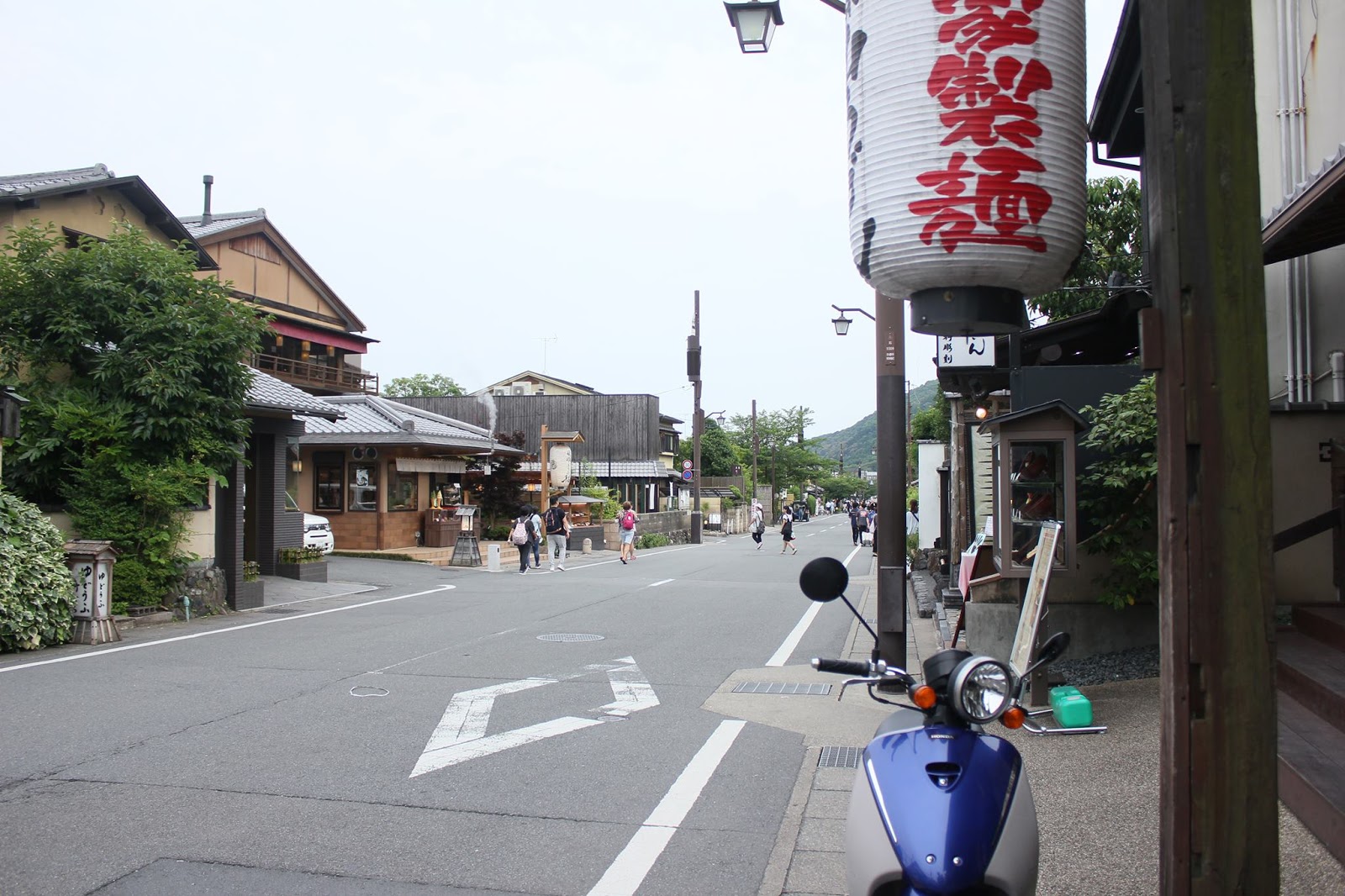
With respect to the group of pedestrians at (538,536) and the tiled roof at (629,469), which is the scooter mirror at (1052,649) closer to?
the group of pedestrians at (538,536)

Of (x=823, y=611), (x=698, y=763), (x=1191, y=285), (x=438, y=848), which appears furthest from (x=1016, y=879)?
(x=823, y=611)

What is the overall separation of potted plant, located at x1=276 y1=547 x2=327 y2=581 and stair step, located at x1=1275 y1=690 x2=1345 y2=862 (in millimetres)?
18380

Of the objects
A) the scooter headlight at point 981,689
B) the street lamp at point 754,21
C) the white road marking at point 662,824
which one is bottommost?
the white road marking at point 662,824

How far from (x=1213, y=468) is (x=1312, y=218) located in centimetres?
445

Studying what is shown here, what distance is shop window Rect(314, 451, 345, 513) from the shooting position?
29750 mm

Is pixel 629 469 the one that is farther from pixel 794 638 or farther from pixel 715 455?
pixel 794 638

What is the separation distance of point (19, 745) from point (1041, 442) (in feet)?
26.0

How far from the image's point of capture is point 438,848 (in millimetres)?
5219

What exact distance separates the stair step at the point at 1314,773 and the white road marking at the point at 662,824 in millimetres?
2926

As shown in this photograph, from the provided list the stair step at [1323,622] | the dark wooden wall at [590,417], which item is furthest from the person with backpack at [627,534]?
the dark wooden wall at [590,417]

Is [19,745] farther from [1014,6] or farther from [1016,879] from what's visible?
[1014,6]

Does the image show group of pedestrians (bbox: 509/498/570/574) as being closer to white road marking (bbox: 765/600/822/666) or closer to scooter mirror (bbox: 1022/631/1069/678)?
white road marking (bbox: 765/600/822/666)

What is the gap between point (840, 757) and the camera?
23.9ft

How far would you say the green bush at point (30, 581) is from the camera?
11.5m
